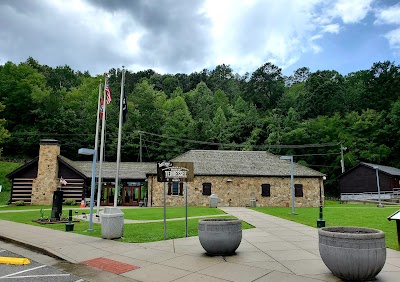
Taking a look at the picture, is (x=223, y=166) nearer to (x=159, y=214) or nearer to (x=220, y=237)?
(x=159, y=214)

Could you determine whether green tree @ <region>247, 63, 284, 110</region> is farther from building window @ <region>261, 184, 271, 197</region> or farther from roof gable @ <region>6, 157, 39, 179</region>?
roof gable @ <region>6, 157, 39, 179</region>

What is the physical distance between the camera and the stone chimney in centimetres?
3312

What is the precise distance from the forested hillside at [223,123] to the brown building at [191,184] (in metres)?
16.6

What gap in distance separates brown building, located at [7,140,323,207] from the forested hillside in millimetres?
16635

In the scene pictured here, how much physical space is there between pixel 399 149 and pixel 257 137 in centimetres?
2487

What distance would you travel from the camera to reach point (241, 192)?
33.3 m

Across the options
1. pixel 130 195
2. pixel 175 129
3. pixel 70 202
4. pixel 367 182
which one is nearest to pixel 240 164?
pixel 130 195

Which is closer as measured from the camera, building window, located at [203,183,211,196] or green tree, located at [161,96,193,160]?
building window, located at [203,183,211,196]

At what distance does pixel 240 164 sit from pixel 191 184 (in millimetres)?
6682

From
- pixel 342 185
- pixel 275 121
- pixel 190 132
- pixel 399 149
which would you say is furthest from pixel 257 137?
pixel 399 149

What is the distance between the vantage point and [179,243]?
10.6 metres

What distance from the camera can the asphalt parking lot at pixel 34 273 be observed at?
686cm

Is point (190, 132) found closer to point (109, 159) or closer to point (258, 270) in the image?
point (109, 159)

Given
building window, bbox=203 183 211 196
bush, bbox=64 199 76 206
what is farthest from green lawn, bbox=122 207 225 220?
bush, bbox=64 199 76 206
